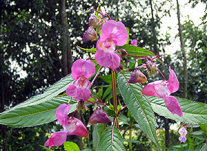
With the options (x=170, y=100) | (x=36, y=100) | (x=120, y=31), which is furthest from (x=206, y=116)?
(x=36, y=100)

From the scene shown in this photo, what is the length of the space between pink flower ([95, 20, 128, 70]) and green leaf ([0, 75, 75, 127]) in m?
0.13

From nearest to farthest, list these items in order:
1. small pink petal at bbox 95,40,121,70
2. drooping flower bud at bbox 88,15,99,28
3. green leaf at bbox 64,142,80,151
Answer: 1. small pink petal at bbox 95,40,121,70
2. drooping flower bud at bbox 88,15,99,28
3. green leaf at bbox 64,142,80,151

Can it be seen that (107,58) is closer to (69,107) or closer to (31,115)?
(69,107)

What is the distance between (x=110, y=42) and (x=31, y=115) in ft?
0.83

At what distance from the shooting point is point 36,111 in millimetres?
519

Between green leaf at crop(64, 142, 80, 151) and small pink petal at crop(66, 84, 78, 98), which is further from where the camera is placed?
green leaf at crop(64, 142, 80, 151)

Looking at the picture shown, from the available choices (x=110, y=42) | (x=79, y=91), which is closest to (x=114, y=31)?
(x=110, y=42)

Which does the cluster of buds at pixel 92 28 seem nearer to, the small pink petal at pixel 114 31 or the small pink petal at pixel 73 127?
the small pink petal at pixel 114 31

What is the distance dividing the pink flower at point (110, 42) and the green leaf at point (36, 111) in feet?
0.44

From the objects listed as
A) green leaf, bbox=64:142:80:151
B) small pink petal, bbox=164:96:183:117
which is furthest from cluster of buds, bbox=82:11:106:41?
green leaf, bbox=64:142:80:151

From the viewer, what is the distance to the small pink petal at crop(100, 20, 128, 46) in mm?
424

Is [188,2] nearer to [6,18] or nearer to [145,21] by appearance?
[145,21]

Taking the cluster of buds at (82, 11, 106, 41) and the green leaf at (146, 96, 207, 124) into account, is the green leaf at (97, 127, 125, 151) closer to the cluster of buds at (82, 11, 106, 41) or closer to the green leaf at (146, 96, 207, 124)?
the green leaf at (146, 96, 207, 124)

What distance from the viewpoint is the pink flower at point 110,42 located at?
40cm
